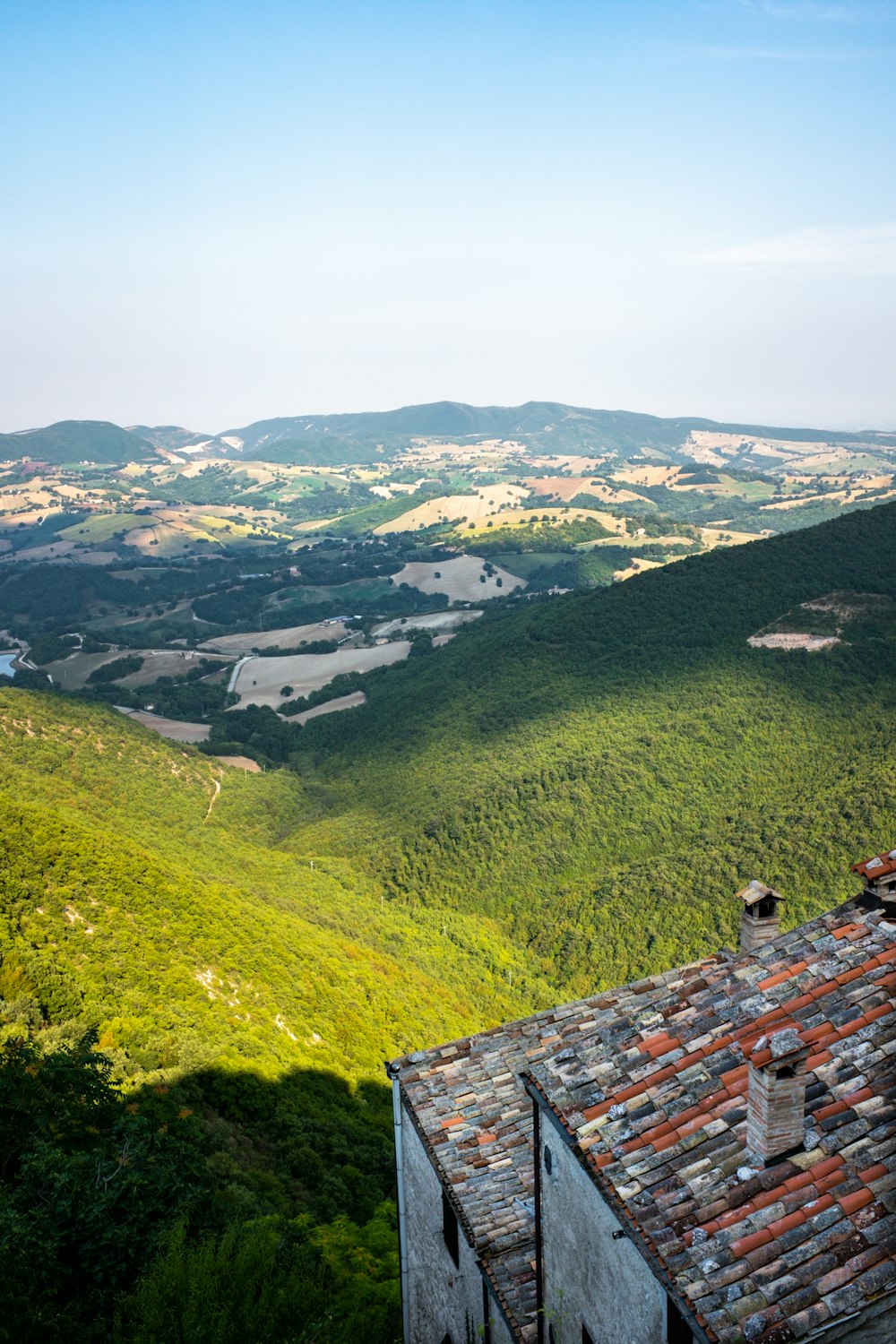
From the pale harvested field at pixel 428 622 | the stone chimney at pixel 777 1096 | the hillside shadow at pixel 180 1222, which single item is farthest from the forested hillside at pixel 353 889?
the pale harvested field at pixel 428 622

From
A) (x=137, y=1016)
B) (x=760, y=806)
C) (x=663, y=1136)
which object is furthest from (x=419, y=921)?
(x=663, y=1136)

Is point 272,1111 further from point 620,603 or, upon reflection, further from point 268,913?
point 620,603

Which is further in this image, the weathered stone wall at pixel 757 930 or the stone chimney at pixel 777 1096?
the weathered stone wall at pixel 757 930

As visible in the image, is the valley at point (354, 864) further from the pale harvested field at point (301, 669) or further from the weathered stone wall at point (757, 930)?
the weathered stone wall at point (757, 930)

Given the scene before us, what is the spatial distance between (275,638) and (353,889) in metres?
110

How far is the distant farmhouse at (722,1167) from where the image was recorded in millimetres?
8383

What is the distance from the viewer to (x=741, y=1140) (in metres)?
9.72

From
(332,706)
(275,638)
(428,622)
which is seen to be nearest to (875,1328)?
(332,706)

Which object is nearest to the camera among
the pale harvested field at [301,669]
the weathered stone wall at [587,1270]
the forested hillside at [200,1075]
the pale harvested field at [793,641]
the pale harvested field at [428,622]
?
the weathered stone wall at [587,1270]

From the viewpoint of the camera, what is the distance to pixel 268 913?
1909 inches

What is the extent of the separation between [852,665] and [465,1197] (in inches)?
3049

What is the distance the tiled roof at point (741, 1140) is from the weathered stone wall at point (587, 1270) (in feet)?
2.11

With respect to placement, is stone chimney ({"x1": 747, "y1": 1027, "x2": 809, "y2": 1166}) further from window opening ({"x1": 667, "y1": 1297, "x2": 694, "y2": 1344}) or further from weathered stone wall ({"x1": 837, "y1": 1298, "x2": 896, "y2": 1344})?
window opening ({"x1": 667, "y1": 1297, "x2": 694, "y2": 1344})

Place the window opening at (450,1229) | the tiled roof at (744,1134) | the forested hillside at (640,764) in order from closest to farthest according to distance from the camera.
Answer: the tiled roof at (744,1134) → the window opening at (450,1229) → the forested hillside at (640,764)
